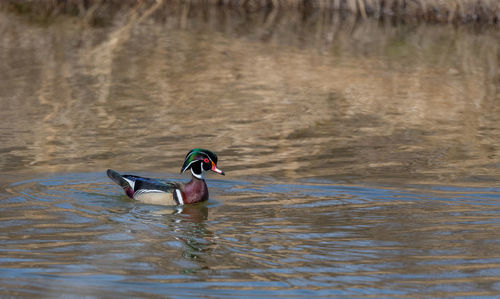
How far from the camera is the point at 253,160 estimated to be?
11.0 m

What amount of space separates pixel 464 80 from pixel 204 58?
16.2 ft

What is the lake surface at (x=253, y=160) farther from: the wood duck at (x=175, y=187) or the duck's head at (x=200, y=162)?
the duck's head at (x=200, y=162)

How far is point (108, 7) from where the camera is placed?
25188 millimetres

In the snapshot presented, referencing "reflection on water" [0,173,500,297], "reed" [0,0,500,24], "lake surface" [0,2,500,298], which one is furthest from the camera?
"reed" [0,0,500,24]

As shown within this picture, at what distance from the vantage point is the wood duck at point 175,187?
9219mm

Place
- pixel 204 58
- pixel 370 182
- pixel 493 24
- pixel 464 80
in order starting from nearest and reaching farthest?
pixel 370 182
pixel 464 80
pixel 204 58
pixel 493 24

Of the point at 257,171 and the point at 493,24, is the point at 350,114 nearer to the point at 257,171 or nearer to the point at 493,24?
the point at 257,171

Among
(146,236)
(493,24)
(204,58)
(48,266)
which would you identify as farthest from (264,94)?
(493,24)

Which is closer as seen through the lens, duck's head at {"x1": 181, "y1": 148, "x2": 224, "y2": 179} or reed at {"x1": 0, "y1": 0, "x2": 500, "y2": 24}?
duck's head at {"x1": 181, "y1": 148, "x2": 224, "y2": 179}

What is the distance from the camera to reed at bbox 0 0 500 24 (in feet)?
75.7

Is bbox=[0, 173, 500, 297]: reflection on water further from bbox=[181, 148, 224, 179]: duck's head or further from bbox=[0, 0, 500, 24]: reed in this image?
bbox=[0, 0, 500, 24]: reed

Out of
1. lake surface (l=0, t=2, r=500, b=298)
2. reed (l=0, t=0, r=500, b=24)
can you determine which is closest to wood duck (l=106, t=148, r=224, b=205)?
lake surface (l=0, t=2, r=500, b=298)

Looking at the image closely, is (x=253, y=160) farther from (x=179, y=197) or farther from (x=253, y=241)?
(x=253, y=241)

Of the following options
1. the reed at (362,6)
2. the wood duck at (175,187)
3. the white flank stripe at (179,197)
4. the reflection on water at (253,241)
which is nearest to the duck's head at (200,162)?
the wood duck at (175,187)
